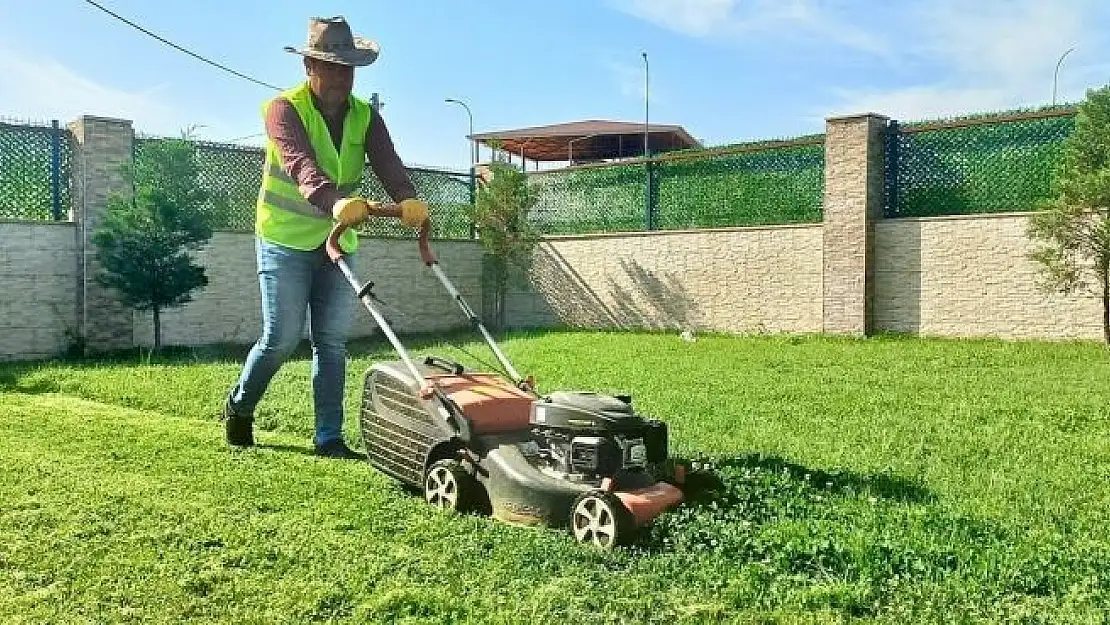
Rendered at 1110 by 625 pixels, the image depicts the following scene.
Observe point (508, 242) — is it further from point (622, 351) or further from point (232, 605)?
point (232, 605)

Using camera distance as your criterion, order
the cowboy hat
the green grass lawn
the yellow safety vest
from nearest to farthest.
Answer: the green grass lawn → the cowboy hat → the yellow safety vest

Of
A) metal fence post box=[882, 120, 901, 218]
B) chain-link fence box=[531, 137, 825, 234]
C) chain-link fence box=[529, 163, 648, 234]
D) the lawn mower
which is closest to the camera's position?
the lawn mower

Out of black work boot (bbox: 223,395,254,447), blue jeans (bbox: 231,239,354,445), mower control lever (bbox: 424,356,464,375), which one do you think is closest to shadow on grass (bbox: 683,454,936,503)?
mower control lever (bbox: 424,356,464,375)

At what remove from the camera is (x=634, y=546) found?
10.8 feet

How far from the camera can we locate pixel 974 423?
5805 millimetres

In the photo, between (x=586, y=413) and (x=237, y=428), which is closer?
(x=586, y=413)

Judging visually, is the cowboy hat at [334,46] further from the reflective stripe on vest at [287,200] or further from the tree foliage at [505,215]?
the tree foliage at [505,215]

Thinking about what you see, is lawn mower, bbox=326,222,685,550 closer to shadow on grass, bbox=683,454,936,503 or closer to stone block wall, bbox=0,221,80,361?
shadow on grass, bbox=683,454,936,503

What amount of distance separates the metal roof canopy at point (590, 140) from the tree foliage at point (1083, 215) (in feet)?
49.4

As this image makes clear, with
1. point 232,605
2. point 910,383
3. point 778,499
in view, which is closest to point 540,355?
point 910,383

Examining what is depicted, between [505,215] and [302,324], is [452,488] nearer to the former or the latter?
[302,324]

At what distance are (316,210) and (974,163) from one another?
974 centimetres

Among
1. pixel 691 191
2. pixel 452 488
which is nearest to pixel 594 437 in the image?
pixel 452 488

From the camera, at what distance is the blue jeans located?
5027 millimetres
